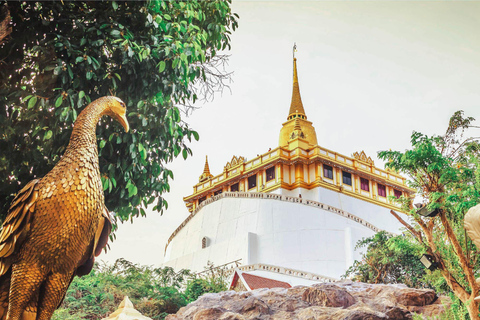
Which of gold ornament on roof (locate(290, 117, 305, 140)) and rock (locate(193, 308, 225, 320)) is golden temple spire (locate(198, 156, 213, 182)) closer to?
gold ornament on roof (locate(290, 117, 305, 140))

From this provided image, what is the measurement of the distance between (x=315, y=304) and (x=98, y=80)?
8751 mm

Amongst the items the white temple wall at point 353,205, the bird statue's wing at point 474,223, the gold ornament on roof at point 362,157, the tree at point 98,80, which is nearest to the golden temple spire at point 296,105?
the gold ornament on roof at point 362,157

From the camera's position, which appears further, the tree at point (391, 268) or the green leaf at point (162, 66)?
the tree at point (391, 268)

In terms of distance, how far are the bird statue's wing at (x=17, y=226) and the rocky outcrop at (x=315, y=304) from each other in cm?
776

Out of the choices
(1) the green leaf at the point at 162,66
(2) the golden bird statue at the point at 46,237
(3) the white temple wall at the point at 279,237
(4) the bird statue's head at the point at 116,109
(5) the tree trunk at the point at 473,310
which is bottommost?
(2) the golden bird statue at the point at 46,237

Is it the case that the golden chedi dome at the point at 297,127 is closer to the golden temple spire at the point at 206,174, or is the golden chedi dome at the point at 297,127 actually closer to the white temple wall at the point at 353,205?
the white temple wall at the point at 353,205

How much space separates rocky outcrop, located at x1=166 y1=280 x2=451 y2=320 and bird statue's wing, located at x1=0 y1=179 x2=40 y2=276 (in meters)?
7.76

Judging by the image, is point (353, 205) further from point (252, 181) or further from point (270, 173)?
point (252, 181)

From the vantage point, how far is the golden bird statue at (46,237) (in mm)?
3479

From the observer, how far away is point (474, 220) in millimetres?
3609

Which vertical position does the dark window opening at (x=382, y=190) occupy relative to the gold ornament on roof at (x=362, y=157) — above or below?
below

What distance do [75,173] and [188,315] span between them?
910 cm

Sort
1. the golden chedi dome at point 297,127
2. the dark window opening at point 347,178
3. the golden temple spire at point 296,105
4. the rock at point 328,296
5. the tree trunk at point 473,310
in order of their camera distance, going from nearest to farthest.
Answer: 1. the tree trunk at point 473,310
2. the rock at point 328,296
3. the dark window opening at point 347,178
4. the golden chedi dome at point 297,127
5. the golden temple spire at point 296,105

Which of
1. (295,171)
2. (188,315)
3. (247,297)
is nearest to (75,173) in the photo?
(188,315)
